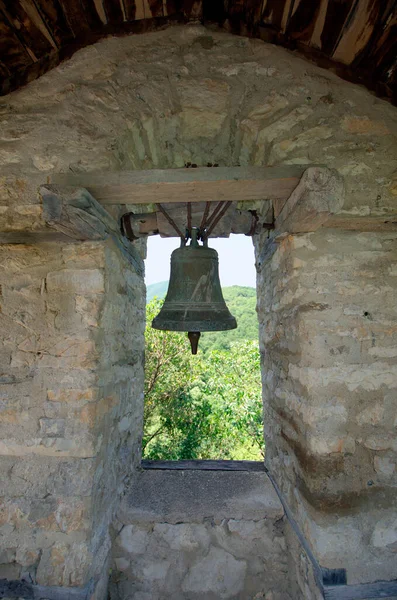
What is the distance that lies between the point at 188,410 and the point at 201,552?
6.25m

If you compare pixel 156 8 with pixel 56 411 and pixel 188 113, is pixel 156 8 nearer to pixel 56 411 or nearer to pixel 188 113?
pixel 188 113

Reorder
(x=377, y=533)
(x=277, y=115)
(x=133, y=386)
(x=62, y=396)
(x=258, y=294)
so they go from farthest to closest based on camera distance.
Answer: (x=258, y=294), (x=133, y=386), (x=277, y=115), (x=62, y=396), (x=377, y=533)

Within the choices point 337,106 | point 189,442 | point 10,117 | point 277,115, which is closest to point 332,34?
point 337,106

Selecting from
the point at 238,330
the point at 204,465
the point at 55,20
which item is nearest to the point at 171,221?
the point at 55,20

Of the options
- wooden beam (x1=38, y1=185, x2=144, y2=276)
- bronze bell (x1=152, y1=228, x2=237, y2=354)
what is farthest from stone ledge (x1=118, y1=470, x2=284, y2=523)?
wooden beam (x1=38, y1=185, x2=144, y2=276)

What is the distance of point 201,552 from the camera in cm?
196

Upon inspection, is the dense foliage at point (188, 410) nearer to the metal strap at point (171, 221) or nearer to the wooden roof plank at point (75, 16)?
the metal strap at point (171, 221)

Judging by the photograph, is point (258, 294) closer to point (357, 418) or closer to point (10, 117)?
point (357, 418)

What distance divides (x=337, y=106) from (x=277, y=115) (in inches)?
14.0

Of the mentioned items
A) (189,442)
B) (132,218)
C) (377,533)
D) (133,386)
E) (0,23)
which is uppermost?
(0,23)

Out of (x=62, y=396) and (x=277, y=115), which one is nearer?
(x=62, y=396)

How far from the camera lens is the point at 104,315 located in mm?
1755

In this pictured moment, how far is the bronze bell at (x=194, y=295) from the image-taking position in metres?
1.82

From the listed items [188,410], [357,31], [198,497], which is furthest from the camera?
[188,410]
